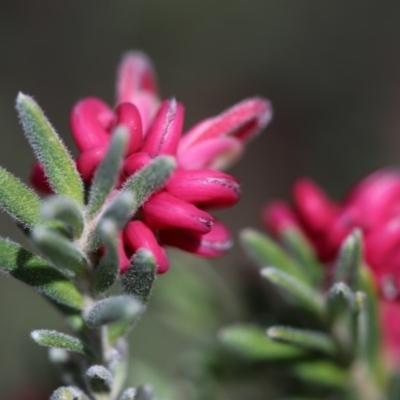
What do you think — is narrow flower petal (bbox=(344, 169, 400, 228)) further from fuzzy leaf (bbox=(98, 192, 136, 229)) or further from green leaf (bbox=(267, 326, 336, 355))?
fuzzy leaf (bbox=(98, 192, 136, 229))

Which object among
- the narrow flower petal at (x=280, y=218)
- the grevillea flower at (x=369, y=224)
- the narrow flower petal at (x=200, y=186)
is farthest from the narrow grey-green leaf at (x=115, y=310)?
the narrow flower petal at (x=280, y=218)

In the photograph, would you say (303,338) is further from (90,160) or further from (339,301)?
(90,160)

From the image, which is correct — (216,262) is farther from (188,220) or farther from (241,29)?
(188,220)

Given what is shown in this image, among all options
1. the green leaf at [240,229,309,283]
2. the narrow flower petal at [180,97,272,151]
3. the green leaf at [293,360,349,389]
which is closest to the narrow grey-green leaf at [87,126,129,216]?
the narrow flower petal at [180,97,272,151]

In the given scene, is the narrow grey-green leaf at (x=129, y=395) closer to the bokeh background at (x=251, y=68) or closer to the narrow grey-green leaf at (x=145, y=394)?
the narrow grey-green leaf at (x=145, y=394)

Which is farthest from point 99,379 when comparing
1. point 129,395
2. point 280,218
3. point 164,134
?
point 280,218

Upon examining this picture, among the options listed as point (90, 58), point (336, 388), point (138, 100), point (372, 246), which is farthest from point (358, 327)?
point (90, 58)
